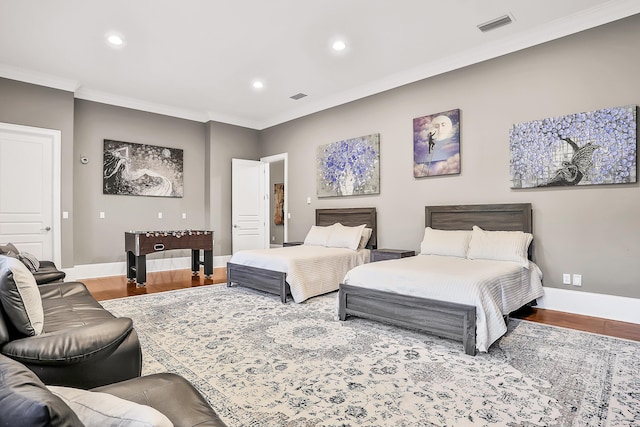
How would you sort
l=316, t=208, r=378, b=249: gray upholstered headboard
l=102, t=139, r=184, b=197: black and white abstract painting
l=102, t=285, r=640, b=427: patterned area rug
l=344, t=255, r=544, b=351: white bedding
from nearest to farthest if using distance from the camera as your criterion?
l=102, t=285, r=640, b=427: patterned area rug → l=344, t=255, r=544, b=351: white bedding → l=316, t=208, r=378, b=249: gray upholstered headboard → l=102, t=139, r=184, b=197: black and white abstract painting

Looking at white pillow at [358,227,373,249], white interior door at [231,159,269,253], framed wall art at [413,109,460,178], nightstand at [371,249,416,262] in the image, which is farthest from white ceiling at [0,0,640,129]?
nightstand at [371,249,416,262]

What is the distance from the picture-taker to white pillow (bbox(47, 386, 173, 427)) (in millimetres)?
768

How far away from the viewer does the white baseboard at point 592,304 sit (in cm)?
340

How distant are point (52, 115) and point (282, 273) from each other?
419 cm

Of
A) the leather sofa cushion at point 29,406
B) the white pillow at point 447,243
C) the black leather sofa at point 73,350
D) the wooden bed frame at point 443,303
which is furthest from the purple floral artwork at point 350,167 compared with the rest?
the leather sofa cushion at point 29,406

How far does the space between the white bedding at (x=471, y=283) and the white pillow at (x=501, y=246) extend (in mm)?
102

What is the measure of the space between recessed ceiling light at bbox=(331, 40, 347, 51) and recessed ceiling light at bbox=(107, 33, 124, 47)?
7.96 feet

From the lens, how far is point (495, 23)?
3.79 meters

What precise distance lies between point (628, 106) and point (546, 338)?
239cm

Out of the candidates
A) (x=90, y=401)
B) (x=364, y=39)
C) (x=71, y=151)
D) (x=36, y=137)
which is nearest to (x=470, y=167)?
(x=364, y=39)

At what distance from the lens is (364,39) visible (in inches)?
162

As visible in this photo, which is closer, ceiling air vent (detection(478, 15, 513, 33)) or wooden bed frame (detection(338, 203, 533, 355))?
wooden bed frame (detection(338, 203, 533, 355))

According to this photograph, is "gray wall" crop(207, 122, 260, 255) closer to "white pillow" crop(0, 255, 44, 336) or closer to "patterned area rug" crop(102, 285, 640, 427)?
"patterned area rug" crop(102, 285, 640, 427)

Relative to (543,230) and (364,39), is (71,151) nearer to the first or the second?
(364,39)
